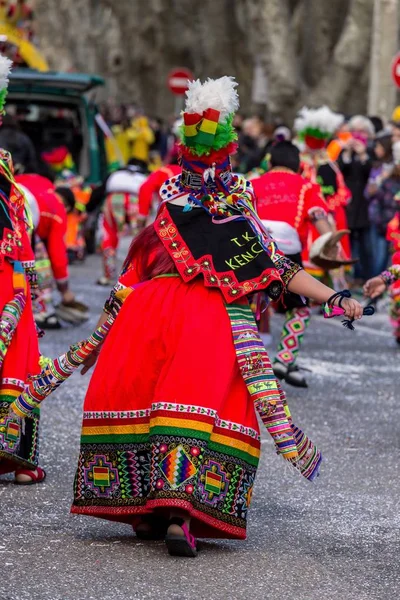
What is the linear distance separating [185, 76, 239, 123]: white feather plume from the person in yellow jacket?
2608cm

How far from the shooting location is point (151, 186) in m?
14.6

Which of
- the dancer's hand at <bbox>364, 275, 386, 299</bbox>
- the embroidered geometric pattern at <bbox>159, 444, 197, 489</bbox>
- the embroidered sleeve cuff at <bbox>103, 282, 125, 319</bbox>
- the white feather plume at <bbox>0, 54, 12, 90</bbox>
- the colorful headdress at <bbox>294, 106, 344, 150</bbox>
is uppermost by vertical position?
the white feather plume at <bbox>0, 54, 12, 90</bbox>

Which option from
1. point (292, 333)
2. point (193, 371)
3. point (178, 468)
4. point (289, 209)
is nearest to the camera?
point (178, 468)

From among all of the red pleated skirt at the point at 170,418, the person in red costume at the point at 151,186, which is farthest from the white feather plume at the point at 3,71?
the person in red costume at the point at 151,186

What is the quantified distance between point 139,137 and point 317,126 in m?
18.5

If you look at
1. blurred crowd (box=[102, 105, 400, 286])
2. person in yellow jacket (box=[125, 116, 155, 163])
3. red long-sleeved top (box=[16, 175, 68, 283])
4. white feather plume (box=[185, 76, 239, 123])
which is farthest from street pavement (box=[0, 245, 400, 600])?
person in yellow jacket (box=[125, 116, 155, 163])

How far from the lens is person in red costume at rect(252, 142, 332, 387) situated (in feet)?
34.3

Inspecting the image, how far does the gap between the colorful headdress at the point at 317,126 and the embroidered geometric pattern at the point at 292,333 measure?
3.53 meters

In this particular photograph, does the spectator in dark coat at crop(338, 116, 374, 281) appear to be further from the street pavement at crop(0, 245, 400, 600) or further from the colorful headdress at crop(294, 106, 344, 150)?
the street pavement at crop(0, 245, 400, 600)

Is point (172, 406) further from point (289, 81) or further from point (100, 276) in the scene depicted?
point (289, 81)

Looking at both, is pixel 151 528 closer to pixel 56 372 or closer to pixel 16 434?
pixel 56 372

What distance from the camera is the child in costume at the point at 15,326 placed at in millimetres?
7156

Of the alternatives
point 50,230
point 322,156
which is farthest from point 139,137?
point 50,230

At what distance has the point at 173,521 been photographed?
5898 millimetres
